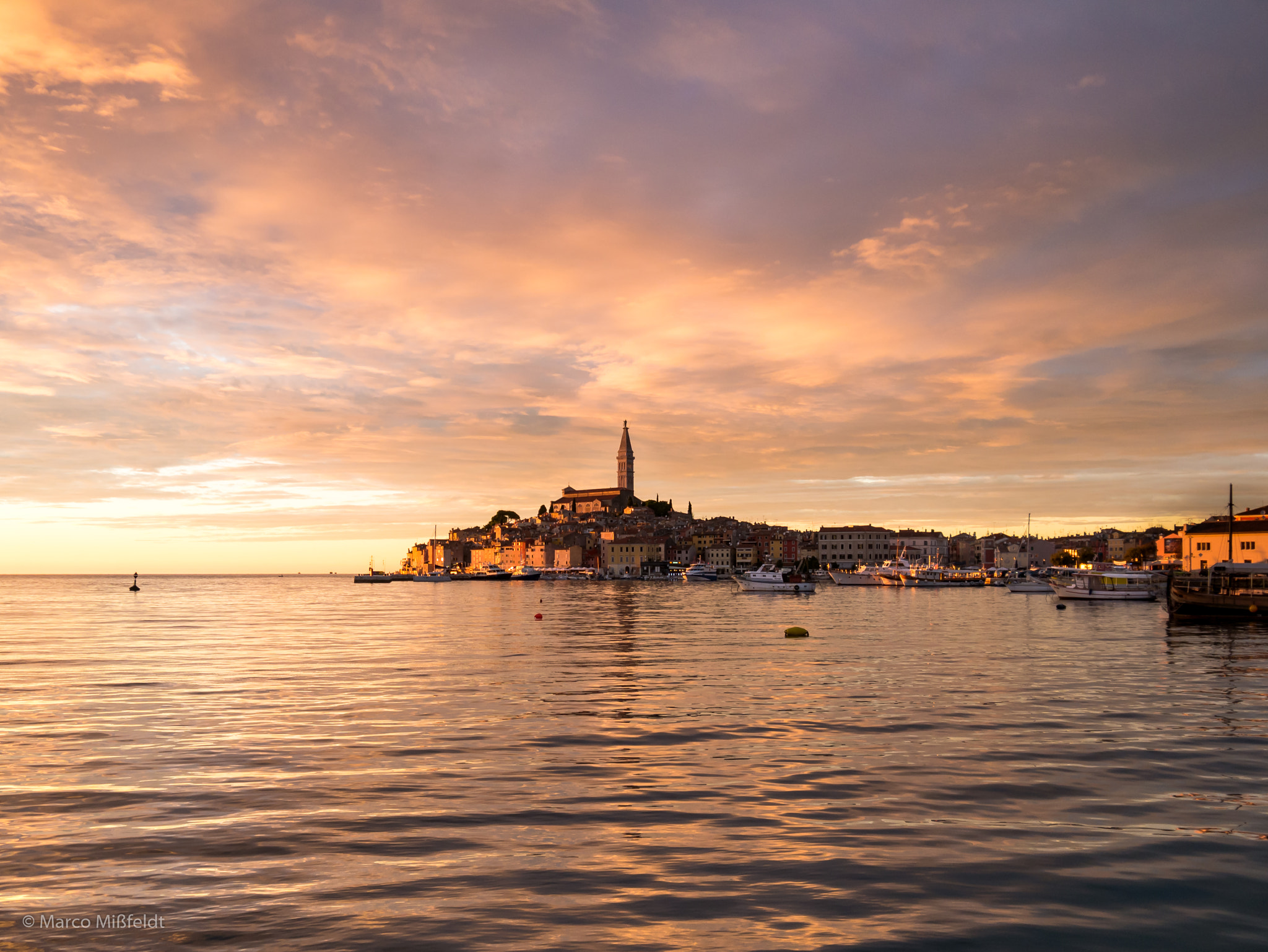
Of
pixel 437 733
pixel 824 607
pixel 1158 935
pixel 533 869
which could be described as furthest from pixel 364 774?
pixel 824 607

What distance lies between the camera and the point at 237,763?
16469 millimetres

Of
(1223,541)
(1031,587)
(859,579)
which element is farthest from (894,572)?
(1223,541)

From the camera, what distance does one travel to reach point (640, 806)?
13430 mm

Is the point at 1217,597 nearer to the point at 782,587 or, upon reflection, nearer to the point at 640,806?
the point at 782,587

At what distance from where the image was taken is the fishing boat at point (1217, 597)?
202 ft

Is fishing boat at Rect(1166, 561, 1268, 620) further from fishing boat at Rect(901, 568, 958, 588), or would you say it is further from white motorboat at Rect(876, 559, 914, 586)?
white motorboat at Rect(876, 559, 914, 586)

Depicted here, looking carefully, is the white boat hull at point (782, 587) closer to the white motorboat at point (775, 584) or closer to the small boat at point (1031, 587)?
the white motorboat at point (775, 584)

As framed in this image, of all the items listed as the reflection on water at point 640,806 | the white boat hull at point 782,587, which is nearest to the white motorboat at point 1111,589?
the white boat hull at point 782,587

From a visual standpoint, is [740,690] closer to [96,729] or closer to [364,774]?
[364,774]

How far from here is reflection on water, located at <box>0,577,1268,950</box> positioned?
906 centimetres

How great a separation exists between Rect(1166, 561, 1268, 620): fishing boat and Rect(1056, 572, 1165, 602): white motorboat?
26.6 m

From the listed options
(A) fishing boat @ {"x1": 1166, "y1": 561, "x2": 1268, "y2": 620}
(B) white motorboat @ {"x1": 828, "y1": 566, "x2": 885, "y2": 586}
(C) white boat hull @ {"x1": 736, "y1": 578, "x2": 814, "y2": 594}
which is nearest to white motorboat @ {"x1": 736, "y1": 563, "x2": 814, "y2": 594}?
(C) white boat hull @ {"x1": 736, "y1": 578, "x2": 814, "y2": 594}

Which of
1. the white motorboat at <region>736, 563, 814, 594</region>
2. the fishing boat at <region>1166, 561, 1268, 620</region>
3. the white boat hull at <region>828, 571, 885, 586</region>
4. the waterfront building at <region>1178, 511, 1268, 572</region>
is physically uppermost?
the waterfront building at <region>1178, 511, 1268, 572</region>

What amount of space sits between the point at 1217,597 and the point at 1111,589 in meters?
41.0
